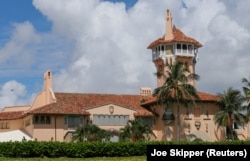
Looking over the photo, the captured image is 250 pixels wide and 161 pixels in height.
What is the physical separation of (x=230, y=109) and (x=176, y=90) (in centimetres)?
983

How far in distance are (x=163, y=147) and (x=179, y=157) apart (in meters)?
0.39

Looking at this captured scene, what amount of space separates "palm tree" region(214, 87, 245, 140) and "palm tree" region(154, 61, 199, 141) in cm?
521

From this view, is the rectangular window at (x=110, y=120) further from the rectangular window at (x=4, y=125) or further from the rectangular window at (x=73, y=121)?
the rectangular window at (x=4, y=125)

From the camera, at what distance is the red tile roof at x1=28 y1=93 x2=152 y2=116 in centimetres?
6950

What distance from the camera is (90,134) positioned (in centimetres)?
6475

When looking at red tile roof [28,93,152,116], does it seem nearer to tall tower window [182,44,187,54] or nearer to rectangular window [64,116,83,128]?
rectangular window [64,116,83,128]

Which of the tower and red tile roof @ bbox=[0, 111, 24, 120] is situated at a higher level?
the tower

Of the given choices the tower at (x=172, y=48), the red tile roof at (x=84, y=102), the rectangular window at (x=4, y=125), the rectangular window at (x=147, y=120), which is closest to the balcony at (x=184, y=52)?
the tower at (x=172, y=48)

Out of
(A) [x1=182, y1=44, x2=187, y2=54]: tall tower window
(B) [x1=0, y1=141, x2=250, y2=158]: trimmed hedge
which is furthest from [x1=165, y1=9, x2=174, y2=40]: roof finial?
(B) [x1=0, y1=141, x2=250, y2=158]: trimmed hedge

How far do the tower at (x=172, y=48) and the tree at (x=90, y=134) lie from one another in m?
17.5

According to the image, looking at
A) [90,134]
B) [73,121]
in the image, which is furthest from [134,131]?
[73,121]

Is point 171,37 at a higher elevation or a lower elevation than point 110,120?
higher

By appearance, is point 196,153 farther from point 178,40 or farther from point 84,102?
point 178,40

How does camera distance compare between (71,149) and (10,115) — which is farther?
(10,115)
